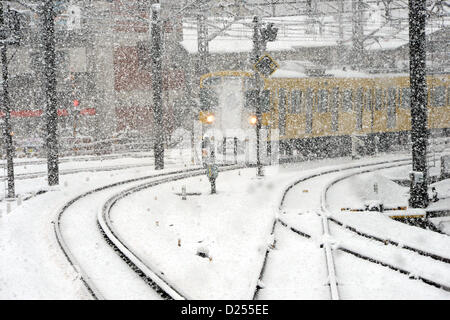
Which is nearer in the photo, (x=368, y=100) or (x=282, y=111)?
(x=282, y=111)

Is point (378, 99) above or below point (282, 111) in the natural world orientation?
above

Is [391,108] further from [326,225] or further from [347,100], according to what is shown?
[326,225]

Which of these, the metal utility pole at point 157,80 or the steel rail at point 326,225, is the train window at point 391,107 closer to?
the steel rail at point 326,225

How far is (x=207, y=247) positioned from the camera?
26.0 ft

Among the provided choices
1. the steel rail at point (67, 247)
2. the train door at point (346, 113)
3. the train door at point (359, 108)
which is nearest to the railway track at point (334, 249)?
the steel rail at point (67, 247)

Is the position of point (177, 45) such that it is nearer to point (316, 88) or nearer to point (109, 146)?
point (109, 146)

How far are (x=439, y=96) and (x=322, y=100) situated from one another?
7.96 m

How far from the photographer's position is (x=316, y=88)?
19.2 metres

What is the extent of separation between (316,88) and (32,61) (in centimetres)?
1888

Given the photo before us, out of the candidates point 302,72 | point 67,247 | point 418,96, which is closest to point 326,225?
point 418,96

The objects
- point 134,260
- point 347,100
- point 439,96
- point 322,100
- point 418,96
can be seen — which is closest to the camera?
point 134,260

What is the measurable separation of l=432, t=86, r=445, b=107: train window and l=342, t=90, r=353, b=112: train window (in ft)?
19.4

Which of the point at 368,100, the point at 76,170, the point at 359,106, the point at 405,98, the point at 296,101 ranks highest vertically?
the point at 405,98

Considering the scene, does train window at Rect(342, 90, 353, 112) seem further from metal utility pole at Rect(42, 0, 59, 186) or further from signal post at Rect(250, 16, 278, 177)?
metal utility pole at Rect(42, 0, 59, 186)
